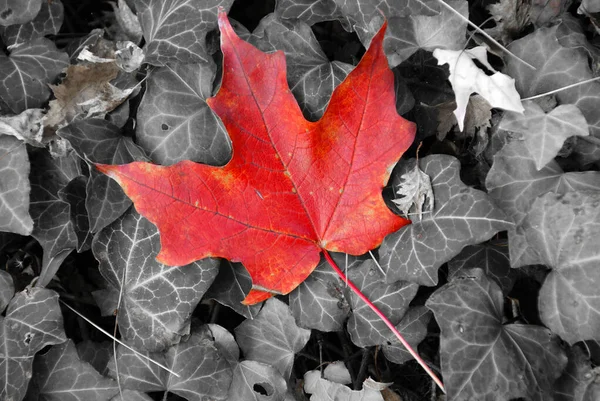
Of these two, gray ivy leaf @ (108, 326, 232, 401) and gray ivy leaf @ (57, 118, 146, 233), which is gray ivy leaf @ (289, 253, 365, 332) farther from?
gray ivy leaf @ (57, 118, 146, 233)

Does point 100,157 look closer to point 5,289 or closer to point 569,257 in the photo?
point 5,289

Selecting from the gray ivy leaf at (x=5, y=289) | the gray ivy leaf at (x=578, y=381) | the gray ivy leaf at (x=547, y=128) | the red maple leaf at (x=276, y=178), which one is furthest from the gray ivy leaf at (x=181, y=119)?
the gray ivy leaf at (x=578, y=381)

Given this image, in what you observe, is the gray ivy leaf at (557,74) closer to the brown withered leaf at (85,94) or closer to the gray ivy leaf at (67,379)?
the brown withered leaf at (85,94)

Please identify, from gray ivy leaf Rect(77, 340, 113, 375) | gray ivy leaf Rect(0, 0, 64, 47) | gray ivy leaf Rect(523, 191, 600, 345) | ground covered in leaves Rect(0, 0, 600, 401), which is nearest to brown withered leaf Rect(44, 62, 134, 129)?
ground covered in leaves Rect(0, 0, 600, 401)

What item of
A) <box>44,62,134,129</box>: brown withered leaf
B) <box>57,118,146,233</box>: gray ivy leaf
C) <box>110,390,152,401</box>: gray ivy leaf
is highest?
<box>44,62,134,129</box>: brown withered leaf

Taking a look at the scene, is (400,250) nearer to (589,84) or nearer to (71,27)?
(589,84)
